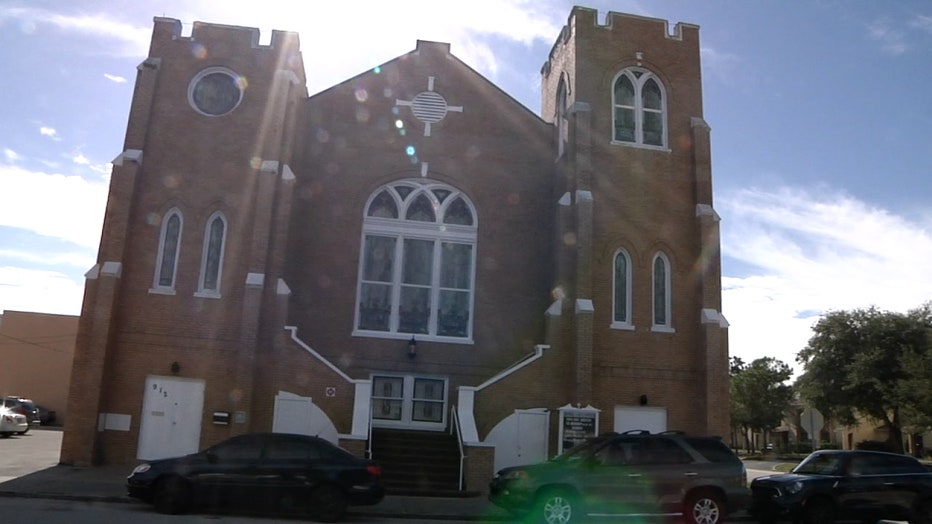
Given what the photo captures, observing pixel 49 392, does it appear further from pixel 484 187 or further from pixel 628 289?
pixel 628 289

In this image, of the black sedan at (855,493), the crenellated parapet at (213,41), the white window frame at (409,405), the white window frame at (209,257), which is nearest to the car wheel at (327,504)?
the black sedan at (855,493)

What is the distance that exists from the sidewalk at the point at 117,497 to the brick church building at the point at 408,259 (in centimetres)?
154

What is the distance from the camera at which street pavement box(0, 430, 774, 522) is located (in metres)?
14.0

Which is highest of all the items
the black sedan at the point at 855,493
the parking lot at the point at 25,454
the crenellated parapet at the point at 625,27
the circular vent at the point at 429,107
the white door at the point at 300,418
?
the crenellated parapet at the point at 625,27

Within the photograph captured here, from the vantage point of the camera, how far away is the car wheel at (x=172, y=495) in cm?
1273

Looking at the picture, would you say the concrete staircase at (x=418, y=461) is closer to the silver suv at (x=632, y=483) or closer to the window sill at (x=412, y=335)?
the window sill at (x=412, y=335)

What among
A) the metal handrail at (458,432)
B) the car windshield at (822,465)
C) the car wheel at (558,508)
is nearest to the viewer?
the car wheel at (558,508)

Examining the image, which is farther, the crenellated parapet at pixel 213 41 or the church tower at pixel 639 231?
the crenellated parapet at pixel 213 41

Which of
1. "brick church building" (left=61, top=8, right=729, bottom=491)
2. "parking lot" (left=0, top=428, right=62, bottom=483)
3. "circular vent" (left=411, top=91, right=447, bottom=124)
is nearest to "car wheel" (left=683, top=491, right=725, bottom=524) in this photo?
"brick church building" (left=61, top=8, right=729, bottom=491)

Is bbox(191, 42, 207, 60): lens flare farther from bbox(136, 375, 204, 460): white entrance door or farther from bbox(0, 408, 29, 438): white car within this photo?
bbox(0, 408, 29, 438): white car

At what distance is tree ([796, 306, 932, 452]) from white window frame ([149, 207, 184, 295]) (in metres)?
31.4

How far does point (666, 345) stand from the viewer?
21.0 m

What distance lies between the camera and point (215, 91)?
2144 centimetres

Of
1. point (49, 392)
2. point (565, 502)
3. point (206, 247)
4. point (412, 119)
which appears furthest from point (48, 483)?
point (49, 392)
